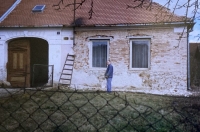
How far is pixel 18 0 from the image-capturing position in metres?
13.4

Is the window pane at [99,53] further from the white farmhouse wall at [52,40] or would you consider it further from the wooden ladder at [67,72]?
the white farmhouse wall at [52,40]

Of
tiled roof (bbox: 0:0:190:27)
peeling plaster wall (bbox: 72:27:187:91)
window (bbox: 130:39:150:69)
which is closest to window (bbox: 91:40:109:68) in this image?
peeling plaster wall (bbox: 72:27:187:91)

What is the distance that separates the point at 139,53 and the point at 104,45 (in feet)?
6.00

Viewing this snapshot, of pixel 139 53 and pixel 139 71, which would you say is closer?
pixel 139 71

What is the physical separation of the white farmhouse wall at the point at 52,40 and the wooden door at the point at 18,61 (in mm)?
279

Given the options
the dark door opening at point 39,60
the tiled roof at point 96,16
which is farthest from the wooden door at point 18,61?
the dark door opening at point 39,60

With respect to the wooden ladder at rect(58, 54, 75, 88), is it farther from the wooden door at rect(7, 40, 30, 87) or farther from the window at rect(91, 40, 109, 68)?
the wooden door at rect(7, 40, 30, 87)

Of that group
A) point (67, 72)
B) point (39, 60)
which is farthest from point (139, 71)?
point (39, 60)

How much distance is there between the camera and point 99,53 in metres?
11.2

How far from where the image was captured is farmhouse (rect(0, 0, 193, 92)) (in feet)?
33.5

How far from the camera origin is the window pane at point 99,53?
11148 millimetres

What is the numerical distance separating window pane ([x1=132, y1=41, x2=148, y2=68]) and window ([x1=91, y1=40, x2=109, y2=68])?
143 centimetres

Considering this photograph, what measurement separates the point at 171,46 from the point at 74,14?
508 centimetres

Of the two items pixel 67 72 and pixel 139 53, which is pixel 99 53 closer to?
pixel 67 72
